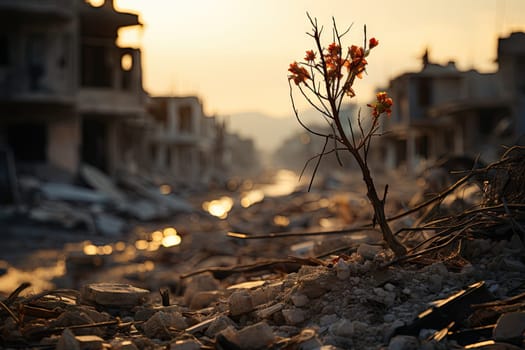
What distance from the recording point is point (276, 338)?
3.79m

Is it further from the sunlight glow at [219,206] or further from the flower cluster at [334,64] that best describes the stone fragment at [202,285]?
the sunlight glow at [219,206]

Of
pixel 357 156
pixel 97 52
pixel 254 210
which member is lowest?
pixel 254 210

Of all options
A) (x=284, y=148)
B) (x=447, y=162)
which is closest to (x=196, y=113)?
(x=447, y=162)

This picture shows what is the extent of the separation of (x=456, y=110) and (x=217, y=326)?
76.9 feet

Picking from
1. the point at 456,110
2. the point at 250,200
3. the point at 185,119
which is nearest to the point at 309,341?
the point at 456,110

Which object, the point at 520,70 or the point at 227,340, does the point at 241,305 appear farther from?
the point at 520,70

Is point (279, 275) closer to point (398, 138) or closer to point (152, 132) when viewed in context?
point (152, 132)

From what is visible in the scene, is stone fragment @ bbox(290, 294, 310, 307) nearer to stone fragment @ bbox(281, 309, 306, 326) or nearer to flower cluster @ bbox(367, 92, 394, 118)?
stone fragment @ bbox(281, 309, 306, 326)

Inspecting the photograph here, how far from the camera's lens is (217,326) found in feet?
13.5

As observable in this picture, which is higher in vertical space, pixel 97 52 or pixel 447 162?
pixel 97 52

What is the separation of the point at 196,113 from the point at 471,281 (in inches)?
1633

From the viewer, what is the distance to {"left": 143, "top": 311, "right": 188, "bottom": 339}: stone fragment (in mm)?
4156

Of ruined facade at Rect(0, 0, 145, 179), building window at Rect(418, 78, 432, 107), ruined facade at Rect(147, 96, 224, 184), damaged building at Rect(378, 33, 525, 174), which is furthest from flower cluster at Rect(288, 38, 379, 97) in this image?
ruined facade at Rect(147, 96, 224, 184)

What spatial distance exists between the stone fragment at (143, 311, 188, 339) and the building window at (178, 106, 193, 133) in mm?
41281
